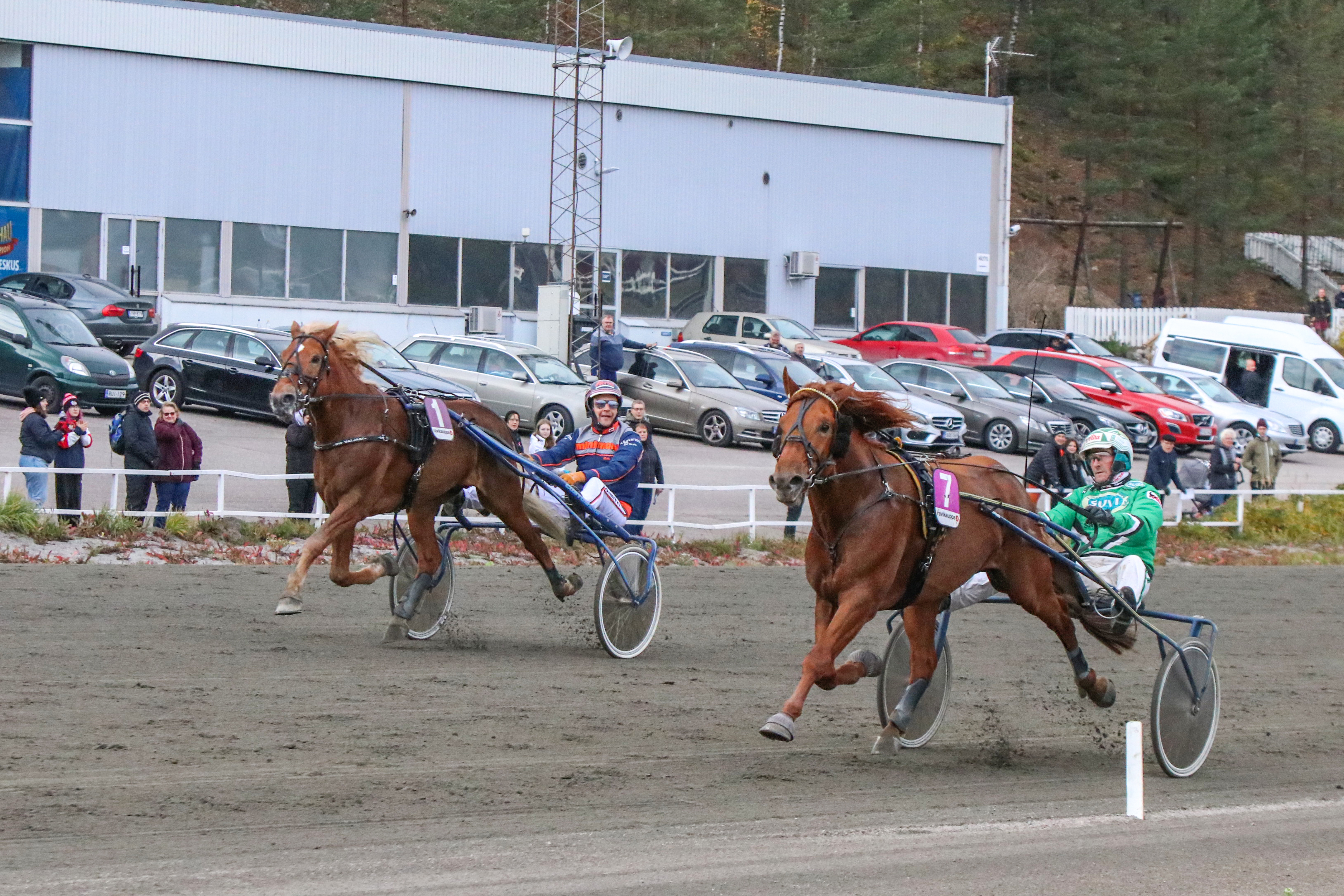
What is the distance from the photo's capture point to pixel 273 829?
5.74 m

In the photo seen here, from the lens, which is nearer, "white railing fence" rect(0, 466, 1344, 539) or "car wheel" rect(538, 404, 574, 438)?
"white railing fence" rect(0, 466, 1344, 539)

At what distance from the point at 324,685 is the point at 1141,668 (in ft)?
18.7

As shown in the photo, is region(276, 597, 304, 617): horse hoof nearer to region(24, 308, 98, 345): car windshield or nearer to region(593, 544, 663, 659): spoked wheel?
region(593, 544, 663, 659): spoked wheel

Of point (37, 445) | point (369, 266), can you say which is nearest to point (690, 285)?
point (369, 266)

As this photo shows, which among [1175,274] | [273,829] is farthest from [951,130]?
[273,829]

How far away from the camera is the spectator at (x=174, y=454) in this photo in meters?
14.6

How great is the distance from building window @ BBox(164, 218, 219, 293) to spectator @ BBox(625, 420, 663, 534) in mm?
17508

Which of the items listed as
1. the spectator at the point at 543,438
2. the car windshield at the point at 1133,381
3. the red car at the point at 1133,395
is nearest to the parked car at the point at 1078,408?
the red car at the point at 1133,395

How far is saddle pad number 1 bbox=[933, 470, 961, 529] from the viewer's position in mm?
7438

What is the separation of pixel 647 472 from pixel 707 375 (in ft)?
30.0

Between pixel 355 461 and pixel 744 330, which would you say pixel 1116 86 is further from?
pixel 355 461

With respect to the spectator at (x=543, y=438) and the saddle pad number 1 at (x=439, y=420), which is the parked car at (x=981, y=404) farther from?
the saddle pad number 1 at (x=439, y=420)

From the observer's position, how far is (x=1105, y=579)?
8.26 m

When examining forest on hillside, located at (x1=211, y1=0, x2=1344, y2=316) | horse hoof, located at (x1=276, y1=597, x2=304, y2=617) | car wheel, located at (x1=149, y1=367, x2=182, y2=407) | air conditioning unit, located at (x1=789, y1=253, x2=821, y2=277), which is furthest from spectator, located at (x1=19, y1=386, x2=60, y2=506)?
forest on hillside, located at (x1=211, y1=0, x2=1344, y2=316)
